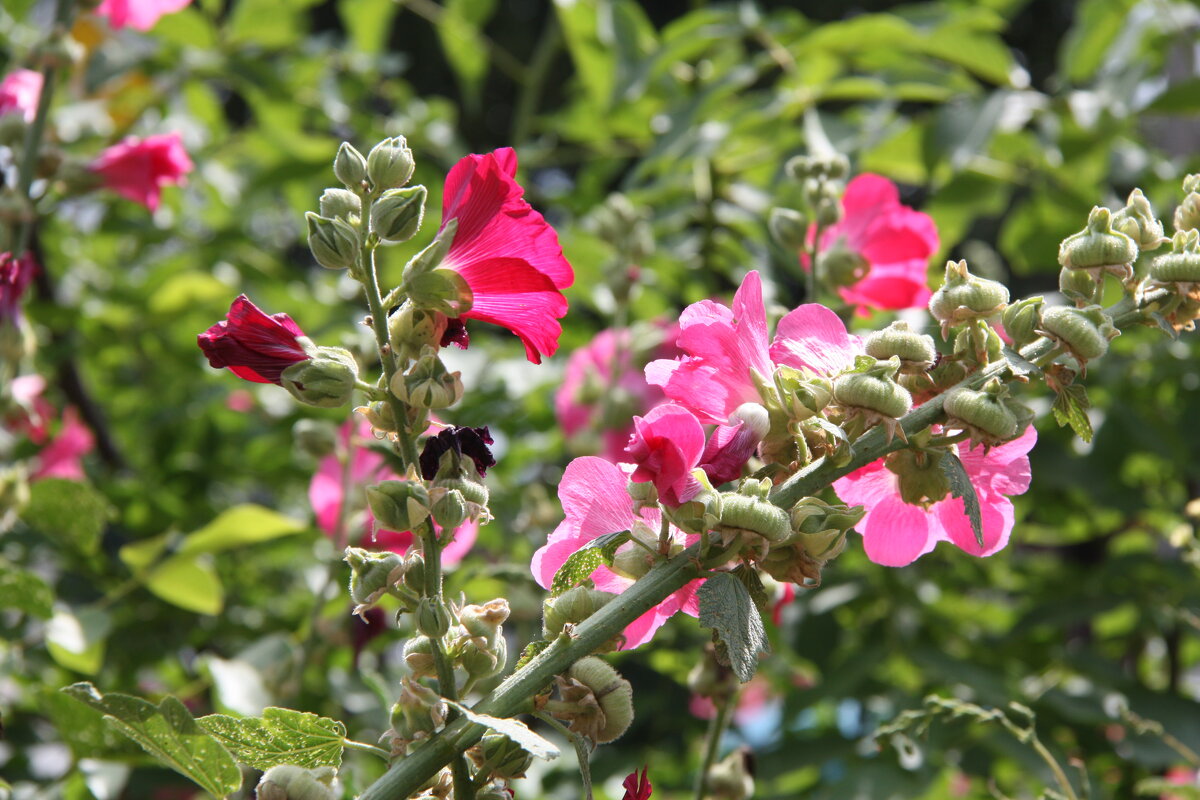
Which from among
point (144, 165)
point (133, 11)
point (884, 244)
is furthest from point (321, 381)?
point (133, 11)

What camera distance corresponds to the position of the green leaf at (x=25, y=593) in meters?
0.84

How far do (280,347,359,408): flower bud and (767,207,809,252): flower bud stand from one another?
47 centimetres

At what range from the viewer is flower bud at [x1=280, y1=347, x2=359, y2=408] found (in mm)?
499

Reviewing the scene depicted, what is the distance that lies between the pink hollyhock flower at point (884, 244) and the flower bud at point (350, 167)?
46 centimetres

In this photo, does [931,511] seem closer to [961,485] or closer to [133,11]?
[961,485]

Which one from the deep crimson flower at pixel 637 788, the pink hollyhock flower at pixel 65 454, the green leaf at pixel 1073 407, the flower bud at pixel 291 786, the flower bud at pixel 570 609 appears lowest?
the pink hollyhock flower at pixel 65 454

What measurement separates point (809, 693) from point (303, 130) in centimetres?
143

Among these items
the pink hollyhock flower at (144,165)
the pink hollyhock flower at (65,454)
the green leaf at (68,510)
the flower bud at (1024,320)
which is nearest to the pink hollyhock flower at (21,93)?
the pink hollyhock flower at (144,165)

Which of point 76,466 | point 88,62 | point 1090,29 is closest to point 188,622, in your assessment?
point 76,466

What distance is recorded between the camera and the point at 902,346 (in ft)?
1.69

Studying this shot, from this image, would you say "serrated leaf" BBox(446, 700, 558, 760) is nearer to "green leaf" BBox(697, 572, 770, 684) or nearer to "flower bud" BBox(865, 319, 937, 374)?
"green leaf" BBox(697, 572, 770, 684)

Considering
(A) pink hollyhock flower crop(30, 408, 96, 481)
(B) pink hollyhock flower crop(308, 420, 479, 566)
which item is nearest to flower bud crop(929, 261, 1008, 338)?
(B) pink hollyhock flower crop(308, 420, 479, 566)

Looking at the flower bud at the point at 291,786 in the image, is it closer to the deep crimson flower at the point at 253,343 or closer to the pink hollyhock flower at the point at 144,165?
the deep crimson flower at the point at 253,343

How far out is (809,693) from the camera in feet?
4.56
